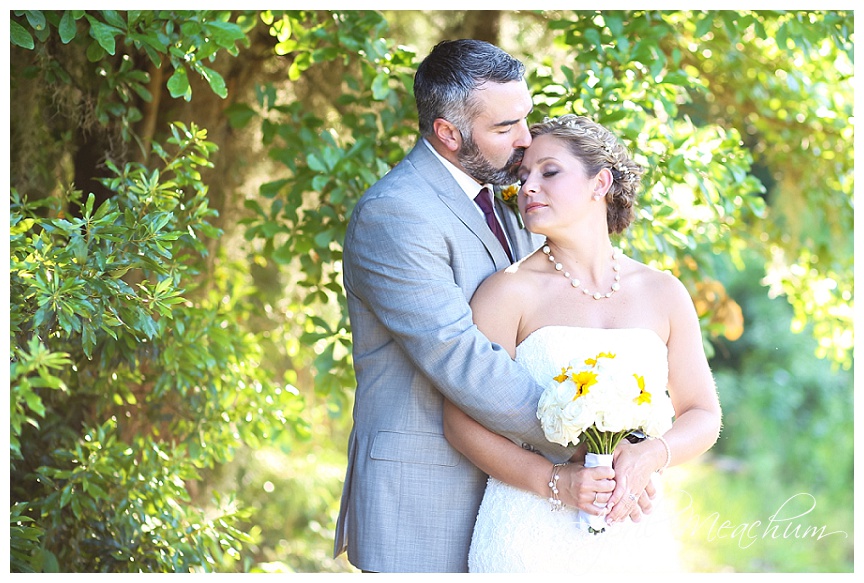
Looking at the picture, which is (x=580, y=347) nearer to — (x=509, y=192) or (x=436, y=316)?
(x=436, y=316)

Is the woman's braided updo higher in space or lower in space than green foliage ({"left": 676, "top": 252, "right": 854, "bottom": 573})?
higher

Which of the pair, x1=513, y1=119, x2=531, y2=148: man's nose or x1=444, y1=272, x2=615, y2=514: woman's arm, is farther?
x1=513, y1=119, x2=531, y2=148: man's nose

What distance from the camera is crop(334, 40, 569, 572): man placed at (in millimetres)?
2174

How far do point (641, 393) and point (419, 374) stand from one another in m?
0.62

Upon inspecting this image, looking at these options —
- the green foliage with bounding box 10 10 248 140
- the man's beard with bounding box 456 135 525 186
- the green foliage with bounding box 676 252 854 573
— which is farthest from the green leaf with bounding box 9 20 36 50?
the green foliage with bounding box 676 252 854 573

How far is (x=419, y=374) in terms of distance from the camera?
2.35 metres

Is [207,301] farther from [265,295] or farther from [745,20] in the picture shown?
[745,20]

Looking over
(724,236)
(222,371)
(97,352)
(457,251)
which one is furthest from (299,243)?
(724,236)

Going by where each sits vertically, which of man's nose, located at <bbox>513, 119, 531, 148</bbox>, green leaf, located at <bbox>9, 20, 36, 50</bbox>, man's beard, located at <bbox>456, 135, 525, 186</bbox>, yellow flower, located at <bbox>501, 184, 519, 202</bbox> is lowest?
yellow flower, located at <bbox>501, 184, 519, 202</bbox>

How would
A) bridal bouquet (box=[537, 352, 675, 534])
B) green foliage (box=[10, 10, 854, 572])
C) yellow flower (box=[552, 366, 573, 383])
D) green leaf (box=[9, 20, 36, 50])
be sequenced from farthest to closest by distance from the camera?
green foliage (box=[10, 10, 854, 572])
green leaf (box=[9, 20, 36, 50])
yellow flower (box=[552, 366, 573, 383])
bridal bouquet (box=[537, 352, 675, 534])

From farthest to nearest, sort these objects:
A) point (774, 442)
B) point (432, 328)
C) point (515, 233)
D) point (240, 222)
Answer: point (774, 442) < point (240, 222) < point (515, 233) < point (432, 328)

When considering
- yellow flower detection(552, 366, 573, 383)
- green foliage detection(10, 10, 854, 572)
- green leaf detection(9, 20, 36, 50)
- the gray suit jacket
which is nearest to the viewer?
yellow flower detection(552, 366, 573, 383)

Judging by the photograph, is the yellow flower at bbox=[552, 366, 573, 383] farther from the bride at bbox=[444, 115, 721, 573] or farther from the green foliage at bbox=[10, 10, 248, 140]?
the green foliage at bbox=[10, 10, 248, 140]

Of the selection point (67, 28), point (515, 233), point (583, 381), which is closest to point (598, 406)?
point (583, 381)
